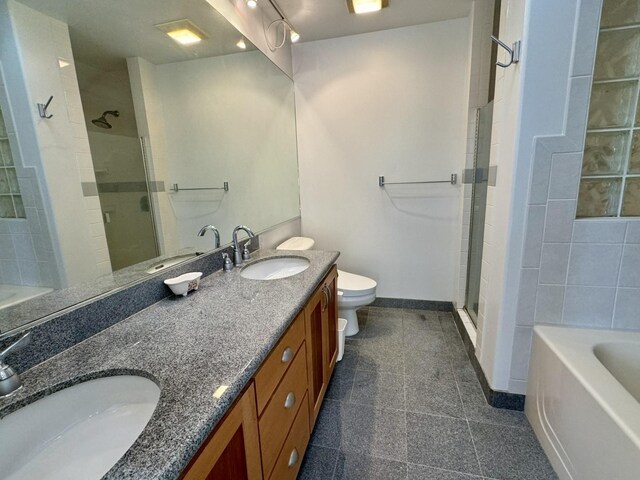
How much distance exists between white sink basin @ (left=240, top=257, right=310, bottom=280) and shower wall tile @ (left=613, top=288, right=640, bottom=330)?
151 centimetres

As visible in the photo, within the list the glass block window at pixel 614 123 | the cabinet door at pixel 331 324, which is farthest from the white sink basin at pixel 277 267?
the glass block window at pixel 614 123

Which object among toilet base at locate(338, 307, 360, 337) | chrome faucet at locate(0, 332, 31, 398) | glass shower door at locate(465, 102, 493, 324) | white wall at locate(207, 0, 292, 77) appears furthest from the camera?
toilet base at locate(338, 307, 360, 337)

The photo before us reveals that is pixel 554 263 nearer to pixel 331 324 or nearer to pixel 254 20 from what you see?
pixel 331 324

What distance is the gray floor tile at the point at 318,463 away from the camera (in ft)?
3.98

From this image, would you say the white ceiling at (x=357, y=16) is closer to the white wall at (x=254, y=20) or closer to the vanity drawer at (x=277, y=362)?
the white wall at (x=254, y=20)

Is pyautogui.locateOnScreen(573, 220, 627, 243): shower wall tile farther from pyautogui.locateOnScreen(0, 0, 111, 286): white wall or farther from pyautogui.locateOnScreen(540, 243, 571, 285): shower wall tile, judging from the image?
pyautogui.locateOnScreen(0, 0, 111, 286): white wall

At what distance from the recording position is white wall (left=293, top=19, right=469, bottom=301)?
2.25 metres

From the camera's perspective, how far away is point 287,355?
992 mm

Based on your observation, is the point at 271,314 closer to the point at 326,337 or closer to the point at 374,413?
the point at 326,337

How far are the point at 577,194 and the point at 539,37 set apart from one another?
683 millimetres

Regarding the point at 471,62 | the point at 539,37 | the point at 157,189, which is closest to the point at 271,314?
the point at 157,189

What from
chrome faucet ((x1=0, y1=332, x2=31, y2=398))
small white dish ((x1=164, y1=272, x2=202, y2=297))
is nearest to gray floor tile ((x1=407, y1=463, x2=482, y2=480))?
small white dish ((x1=164, y1=272, x2=202, y2=297))

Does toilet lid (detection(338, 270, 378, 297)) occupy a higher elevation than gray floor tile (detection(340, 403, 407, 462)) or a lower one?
higher

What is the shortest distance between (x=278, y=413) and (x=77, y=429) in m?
0.52
